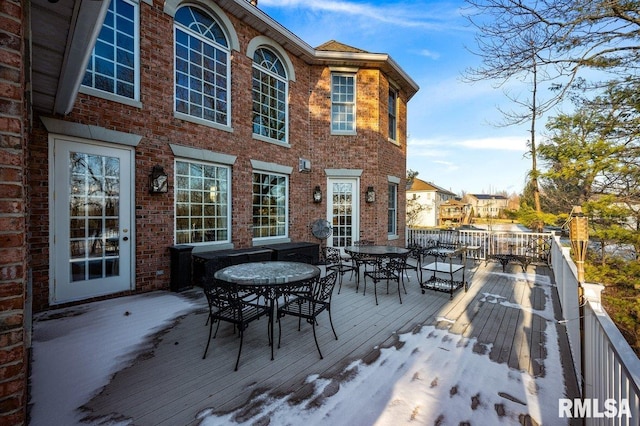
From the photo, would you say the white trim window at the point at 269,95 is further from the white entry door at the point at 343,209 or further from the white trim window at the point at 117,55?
the white trim window at the point at 117,55

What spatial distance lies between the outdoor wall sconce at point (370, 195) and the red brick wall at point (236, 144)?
20 centimetres

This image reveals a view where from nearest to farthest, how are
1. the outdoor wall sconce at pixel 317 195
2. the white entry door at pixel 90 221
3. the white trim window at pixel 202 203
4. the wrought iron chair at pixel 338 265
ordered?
the white entry door at pixel 90 221, the wrought iron chair at pixel 338 265, the white trim window at pixel 202 203, the outdoor wall sconce at pixel 317 195

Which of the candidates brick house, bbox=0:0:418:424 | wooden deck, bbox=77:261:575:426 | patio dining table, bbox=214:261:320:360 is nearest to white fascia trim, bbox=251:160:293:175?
brick house, bbox=0:0:418:424

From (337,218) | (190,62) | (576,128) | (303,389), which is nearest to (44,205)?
(190,62)

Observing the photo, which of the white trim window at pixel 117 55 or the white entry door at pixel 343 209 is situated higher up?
the white trim window at pixel 117 55

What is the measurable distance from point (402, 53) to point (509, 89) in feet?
23.2

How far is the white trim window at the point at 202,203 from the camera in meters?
6.14

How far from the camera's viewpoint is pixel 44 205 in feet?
14.4

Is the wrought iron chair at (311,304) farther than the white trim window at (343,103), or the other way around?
the white trim window at (343,103)

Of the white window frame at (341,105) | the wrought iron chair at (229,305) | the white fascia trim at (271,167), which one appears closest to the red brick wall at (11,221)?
the wrought iron chair at (229,305)

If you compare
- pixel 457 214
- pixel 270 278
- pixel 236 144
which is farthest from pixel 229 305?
pixel 457 214

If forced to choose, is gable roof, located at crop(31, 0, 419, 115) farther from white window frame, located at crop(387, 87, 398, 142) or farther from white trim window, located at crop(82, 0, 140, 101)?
white window frame, located at crop(387, 87, 398, 142)

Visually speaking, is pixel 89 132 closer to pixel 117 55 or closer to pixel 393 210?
pixel 117 55

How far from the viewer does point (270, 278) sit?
345 cm
